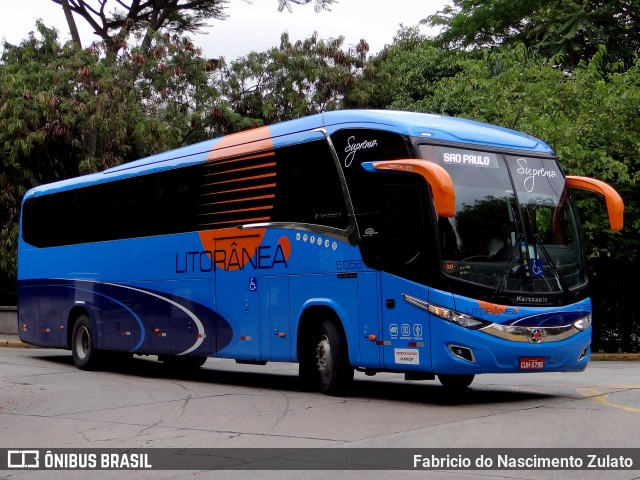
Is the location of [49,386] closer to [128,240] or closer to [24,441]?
[128,240]

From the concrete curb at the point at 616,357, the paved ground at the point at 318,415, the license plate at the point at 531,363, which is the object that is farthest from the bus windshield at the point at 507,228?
the concrete curb at the point at 616,357

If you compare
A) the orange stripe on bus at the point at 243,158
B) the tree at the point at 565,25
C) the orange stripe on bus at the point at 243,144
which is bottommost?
the orange stripe on bus at the point at 243,158

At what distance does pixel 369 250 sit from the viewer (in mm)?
13641

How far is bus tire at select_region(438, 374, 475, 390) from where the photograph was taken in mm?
14641

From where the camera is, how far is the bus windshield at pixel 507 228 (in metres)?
12.8

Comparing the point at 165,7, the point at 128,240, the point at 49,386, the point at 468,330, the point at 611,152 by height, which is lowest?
the point at 49,386

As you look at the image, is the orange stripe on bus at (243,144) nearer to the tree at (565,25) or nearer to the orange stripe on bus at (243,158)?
the orange stripe on bus at (243,158)

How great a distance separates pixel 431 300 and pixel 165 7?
2662 cm

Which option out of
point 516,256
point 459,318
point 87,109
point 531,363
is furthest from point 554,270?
point 87,109

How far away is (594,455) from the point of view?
9.09m

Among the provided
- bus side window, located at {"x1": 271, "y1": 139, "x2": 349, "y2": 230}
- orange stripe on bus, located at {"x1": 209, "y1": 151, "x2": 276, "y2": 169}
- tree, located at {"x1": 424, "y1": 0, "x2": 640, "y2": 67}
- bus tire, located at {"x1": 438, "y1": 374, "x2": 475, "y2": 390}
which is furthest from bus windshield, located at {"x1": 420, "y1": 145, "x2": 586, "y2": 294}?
tree, located at {"x1": 424, "y1": 0, "x2": 640, "y2": 67}

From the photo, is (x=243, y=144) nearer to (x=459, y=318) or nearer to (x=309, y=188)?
(x=309, y=188)

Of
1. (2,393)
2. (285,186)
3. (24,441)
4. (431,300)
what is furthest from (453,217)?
(2,393)

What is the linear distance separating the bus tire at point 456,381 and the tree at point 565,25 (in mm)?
20010
